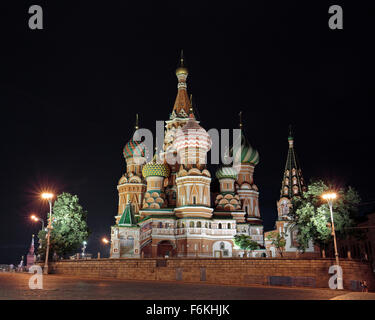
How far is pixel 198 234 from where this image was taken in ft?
158

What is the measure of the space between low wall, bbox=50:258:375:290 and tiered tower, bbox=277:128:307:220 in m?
32.0

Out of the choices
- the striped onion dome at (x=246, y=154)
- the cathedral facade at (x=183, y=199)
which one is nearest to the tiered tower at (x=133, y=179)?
the cathedral facade at (x=183, y=199)

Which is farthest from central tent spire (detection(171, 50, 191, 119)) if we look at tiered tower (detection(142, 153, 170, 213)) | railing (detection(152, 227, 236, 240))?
railing (detection(152, 227, 236, 240))

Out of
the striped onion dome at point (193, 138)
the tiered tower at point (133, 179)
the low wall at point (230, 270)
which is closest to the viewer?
the low wall at point (230, 270)

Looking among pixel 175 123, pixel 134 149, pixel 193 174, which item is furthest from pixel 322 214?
pixel 134 149

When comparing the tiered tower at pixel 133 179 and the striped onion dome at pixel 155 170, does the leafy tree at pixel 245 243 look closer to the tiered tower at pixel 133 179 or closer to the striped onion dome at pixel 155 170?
the striped onion dome at pixel 155 170

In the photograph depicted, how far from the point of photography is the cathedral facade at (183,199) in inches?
1866

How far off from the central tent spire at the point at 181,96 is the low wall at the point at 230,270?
110 ft

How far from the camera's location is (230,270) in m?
29.0

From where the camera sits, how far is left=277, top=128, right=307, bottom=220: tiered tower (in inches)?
2392

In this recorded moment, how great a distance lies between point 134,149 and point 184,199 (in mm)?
14861

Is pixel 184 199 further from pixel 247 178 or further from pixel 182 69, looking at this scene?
pixel 182 69

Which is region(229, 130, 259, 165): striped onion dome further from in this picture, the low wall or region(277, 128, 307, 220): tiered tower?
the low wall
